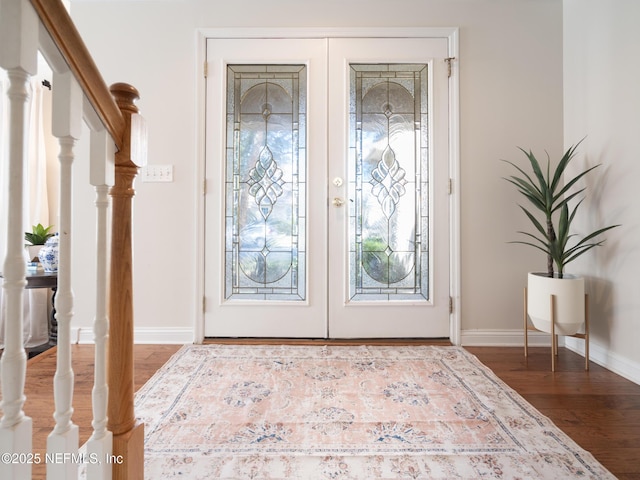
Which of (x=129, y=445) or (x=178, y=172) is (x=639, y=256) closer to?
(x=129, y=445)

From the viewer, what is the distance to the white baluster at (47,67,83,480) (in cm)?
63

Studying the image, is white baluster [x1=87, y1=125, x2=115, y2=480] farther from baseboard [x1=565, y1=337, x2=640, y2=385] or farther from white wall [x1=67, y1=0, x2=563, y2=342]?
baseboard [x1=565, y1=337, x2=640, y2=385]

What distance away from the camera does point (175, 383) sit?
1.64m

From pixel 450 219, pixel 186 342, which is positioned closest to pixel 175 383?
pixel 186 342

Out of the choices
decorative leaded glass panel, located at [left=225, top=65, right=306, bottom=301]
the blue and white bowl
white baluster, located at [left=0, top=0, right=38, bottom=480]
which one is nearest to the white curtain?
the blue and white bowl

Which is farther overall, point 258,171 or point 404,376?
point 258,171

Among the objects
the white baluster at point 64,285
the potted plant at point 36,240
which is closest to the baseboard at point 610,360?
the white baluster at point 64,285

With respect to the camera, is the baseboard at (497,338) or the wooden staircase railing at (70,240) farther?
the baseboard at (497,338)

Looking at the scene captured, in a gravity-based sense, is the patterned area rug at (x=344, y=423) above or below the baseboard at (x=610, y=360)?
below

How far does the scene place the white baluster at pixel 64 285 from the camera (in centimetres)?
63

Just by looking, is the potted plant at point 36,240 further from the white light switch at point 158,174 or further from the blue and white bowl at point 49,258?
the white light switch at point 158,174

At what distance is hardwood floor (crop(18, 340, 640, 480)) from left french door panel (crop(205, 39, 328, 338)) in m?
0.37

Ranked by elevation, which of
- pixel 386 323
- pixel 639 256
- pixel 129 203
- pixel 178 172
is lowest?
pixel 386 323

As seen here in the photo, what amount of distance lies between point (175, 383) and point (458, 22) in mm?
2775
